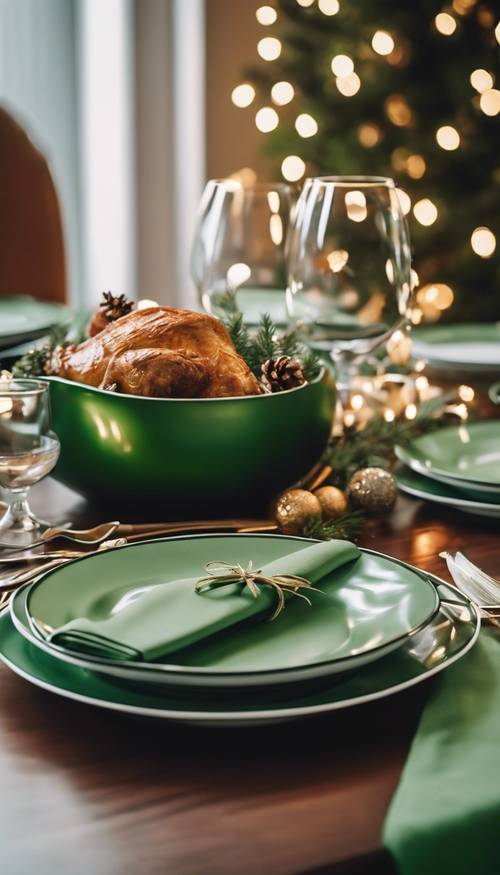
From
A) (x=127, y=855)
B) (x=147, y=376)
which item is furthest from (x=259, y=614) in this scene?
(x=147, y=376)

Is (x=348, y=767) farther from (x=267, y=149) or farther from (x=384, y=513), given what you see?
(x=267, y=149)

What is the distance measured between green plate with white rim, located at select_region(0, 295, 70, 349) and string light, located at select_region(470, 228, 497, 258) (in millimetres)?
1921

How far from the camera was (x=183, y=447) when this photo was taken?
81cm

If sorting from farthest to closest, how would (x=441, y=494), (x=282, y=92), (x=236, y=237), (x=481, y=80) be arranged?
1. (x=282, y=92)
2. (x=481, y=80)
3. (x=236, y=237)
4. (x=441, y=494)

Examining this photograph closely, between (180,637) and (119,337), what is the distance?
0.38 m

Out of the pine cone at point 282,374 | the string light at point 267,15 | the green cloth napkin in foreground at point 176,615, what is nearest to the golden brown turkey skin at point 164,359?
the pine cone at point 282,374

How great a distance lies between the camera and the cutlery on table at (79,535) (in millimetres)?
773

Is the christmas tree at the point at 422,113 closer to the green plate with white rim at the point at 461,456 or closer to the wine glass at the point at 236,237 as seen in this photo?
the wine glass at the point at 236,237

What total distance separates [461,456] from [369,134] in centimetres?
240

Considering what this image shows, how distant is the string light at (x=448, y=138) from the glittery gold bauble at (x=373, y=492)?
7.85 feet

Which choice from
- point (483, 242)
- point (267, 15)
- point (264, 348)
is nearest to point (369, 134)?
point (483, 242)

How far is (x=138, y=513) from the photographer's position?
855mm

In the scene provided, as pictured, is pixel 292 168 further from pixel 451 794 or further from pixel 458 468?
pixel 451 794

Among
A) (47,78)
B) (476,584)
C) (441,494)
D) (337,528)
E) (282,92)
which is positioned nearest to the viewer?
(476,584)
